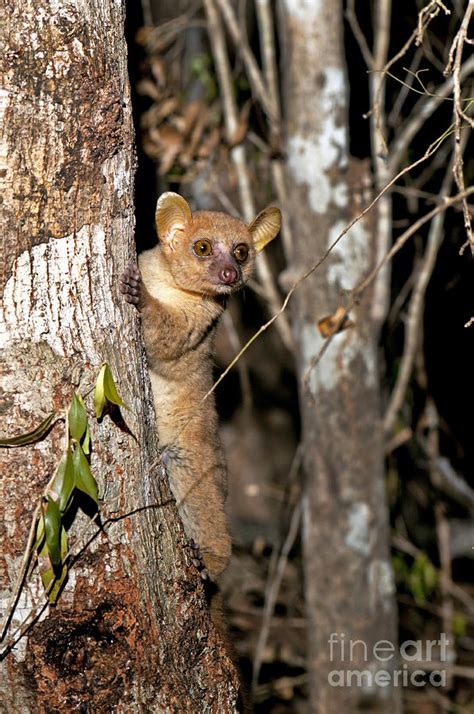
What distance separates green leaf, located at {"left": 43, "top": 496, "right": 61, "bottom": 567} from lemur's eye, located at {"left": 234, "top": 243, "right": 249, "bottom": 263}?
2.06 m

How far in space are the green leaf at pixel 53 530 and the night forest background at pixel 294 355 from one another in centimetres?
254

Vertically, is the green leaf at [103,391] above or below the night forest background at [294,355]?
below

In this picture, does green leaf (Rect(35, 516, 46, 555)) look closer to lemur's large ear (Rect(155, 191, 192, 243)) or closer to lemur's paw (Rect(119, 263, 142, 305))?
lemur's paw (Rect(119, 263, 142, 305))

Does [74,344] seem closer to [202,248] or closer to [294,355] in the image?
[202,248]

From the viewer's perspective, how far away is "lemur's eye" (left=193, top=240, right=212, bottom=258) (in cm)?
388

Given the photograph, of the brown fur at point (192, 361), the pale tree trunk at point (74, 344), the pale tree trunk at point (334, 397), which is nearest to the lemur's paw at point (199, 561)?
the brown fur at point (192, 361)

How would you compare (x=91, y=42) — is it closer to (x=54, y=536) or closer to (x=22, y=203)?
(x=22, y=203)

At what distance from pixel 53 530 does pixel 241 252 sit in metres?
2.14

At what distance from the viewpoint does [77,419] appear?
2236mm

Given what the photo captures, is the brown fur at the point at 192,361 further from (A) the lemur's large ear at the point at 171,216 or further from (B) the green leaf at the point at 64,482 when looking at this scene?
(B) the green leaf at the point at 64,482

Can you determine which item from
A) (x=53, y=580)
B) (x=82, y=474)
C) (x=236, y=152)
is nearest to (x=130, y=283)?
(x=82, y=474)

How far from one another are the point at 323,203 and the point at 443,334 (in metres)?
2.98

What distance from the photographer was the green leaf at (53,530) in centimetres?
218

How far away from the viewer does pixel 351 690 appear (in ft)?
17.0
